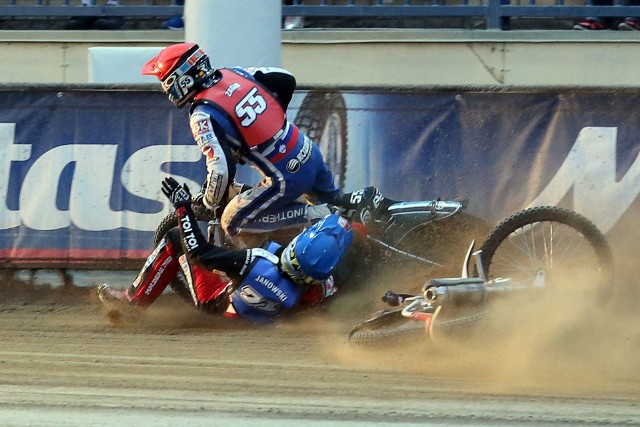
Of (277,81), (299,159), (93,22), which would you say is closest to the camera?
(299,159)

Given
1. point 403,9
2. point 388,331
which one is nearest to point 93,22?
point 403,9

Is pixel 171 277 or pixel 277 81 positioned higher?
pixel 277 81

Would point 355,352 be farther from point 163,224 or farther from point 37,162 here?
point 37,162

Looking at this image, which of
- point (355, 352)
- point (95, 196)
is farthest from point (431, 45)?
point (355, 352)

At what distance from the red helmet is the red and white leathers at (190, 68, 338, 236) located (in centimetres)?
8

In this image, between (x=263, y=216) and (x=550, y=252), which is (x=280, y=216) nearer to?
(x=263, y=216)

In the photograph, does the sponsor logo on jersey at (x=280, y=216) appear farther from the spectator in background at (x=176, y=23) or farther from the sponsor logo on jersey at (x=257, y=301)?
the spectator in background at (x=176, y=23)

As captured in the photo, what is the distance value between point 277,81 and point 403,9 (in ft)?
14.3

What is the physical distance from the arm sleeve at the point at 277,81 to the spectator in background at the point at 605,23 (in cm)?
507

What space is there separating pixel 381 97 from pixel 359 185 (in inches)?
30.7

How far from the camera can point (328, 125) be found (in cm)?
909

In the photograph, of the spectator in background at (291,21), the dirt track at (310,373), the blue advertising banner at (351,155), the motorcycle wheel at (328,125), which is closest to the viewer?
the dirt track at (310,373)

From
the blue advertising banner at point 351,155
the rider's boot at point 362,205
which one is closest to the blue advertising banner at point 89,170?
the blue advertising banner at point 351,155

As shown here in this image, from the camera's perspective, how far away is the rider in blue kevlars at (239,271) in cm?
729
